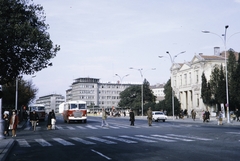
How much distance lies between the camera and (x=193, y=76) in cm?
8494

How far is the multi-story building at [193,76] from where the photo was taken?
7969cm

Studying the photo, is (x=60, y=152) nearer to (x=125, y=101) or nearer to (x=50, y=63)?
(x=50, y=63)

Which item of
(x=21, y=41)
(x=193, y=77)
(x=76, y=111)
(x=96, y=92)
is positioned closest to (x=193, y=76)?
(x=193, y=77)

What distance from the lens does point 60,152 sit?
13.8 m

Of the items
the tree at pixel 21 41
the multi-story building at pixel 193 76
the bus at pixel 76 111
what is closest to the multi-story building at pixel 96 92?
Answer: the multi-story building at pixel 193 76

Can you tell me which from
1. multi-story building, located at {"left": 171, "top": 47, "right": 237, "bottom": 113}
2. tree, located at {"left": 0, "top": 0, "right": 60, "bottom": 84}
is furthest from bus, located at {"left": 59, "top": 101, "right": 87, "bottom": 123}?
multi-story building, located at {"left": 171, "top": 47, "right": 237, "bottom": 113}

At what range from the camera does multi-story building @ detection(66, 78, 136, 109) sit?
18150cm

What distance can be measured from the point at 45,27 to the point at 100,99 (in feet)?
553

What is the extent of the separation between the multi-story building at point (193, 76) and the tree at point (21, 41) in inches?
2515

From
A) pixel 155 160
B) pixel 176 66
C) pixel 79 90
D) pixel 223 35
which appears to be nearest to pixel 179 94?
pixel 176 66

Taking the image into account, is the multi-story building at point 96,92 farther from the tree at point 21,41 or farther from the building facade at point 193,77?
the tree at point 21,41

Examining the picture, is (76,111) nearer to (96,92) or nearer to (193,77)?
(193,77)

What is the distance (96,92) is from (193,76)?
104 meters

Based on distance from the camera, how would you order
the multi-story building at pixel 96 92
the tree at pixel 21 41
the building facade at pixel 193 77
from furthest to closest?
the multi-story building at pixel 96 92 → the building facade at pixel 193 77 → the tree at pixel 21 41
